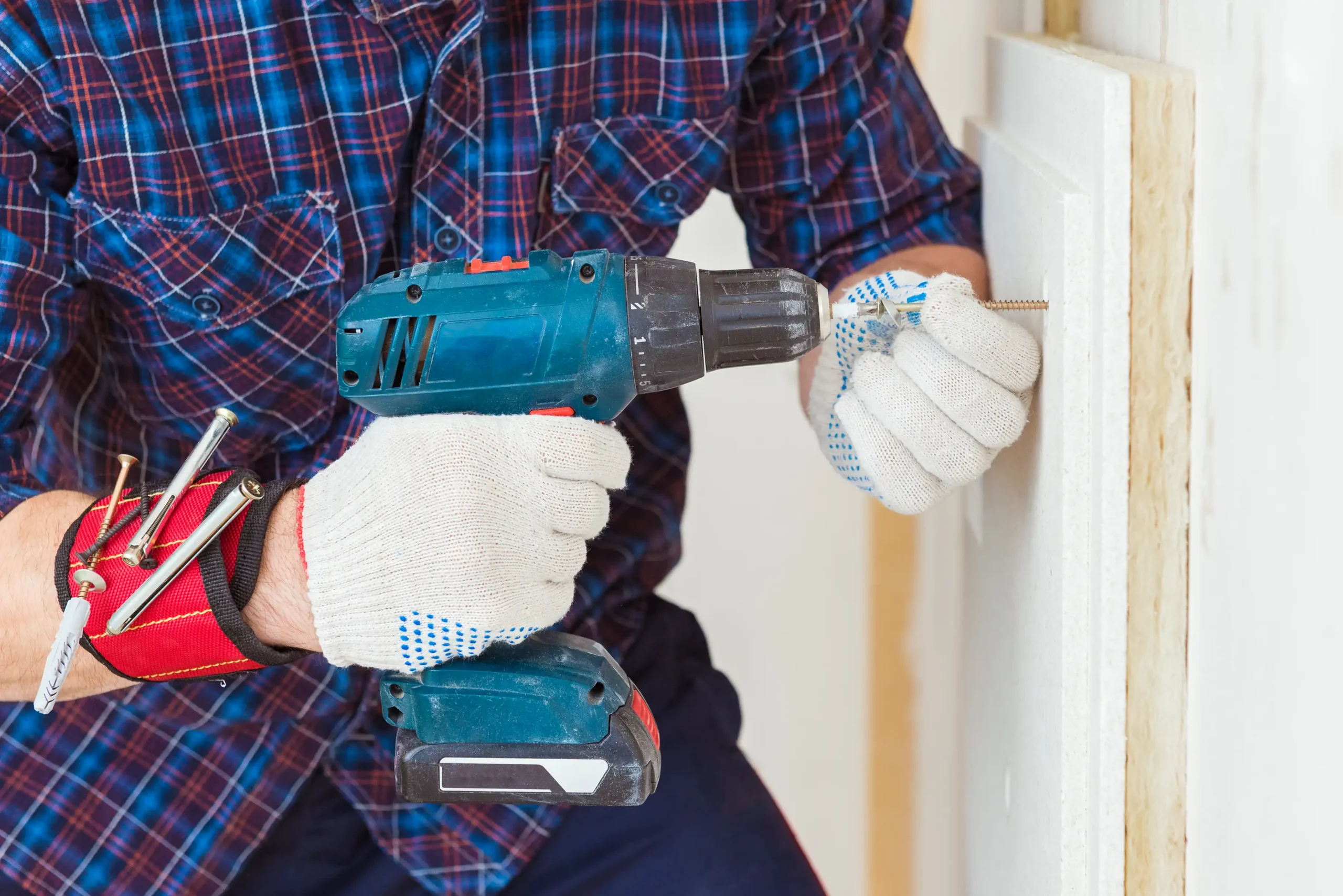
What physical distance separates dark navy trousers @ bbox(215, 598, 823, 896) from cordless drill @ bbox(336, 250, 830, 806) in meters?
0.33

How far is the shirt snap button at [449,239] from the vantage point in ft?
Answer: 3.12

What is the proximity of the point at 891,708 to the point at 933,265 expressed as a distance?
982mm

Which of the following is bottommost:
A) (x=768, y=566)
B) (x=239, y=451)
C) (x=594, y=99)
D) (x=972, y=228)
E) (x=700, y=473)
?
(x=768, y=566)

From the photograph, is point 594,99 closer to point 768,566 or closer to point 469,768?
point 469,768

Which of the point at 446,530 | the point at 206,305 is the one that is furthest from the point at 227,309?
the point at 446,530

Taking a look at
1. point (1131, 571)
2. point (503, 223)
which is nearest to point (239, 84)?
point (503, 223)

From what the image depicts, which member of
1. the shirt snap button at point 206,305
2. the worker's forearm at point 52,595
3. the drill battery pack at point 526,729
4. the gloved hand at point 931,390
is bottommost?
the drill battery pack at point 526,729

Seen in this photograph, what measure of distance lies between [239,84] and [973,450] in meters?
0.60

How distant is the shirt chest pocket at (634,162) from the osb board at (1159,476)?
0.37 m

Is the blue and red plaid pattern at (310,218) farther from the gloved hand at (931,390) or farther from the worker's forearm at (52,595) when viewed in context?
the gloved hand at (931,390)

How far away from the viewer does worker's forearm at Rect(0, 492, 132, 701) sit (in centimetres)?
80

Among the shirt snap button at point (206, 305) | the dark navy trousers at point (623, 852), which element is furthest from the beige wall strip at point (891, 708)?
the shirt snap button at point (206, 305)

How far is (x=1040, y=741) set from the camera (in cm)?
80

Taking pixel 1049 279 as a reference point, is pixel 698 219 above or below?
below
